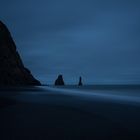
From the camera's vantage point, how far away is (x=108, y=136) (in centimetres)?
797

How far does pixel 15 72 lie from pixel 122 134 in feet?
310

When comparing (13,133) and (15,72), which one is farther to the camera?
(15,72)

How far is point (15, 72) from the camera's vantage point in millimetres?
98438

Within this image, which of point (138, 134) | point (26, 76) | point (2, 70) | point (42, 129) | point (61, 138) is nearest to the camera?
point (61, 138)

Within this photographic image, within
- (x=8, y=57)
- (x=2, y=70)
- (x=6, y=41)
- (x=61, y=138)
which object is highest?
(x=6, y=41)

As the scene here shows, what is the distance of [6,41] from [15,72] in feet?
50.3

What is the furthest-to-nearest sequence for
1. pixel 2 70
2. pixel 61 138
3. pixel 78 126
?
pixel 2 70
pixel 78 126
pixel 61 138

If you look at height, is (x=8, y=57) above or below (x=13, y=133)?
above

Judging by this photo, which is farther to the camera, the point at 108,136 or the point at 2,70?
the point at 2,70

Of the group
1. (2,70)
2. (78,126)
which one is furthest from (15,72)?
(78,126)

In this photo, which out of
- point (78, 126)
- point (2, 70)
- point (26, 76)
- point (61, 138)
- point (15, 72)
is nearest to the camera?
point (61, 138)

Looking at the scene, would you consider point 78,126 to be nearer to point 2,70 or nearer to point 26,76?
point 2,70

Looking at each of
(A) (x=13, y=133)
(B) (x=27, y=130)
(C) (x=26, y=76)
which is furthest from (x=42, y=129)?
(C) (x=26, y=76)

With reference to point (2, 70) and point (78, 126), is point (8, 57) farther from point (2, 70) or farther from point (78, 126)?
point (78, 126)
